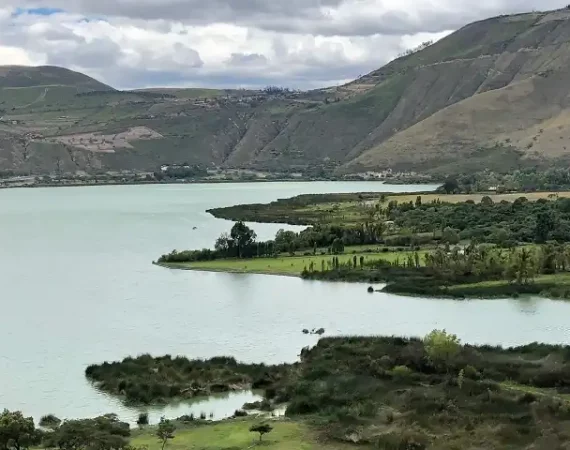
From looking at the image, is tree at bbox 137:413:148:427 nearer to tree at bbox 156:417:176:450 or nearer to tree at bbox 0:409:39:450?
tree at bbox 156:417:176:450

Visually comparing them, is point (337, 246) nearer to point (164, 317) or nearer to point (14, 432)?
point (164, 317)

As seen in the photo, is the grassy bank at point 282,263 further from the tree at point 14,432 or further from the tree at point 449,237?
the tree at point 14,432

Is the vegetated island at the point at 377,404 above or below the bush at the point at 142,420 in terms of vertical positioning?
above

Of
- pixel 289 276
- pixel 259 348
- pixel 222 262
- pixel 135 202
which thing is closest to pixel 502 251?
pixel 289 276

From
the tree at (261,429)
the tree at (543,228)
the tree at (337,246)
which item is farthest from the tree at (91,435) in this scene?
the tree at (543,228)

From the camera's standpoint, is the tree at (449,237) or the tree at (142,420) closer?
the tree at (142,420)

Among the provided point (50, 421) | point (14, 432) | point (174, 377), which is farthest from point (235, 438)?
point (174, 377)
